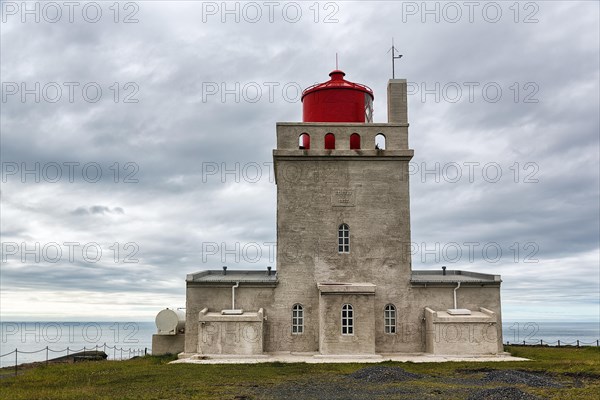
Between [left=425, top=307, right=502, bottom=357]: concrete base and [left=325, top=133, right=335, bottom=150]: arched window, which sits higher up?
[left=325, top=133, right=335, bottom=150]: arched window

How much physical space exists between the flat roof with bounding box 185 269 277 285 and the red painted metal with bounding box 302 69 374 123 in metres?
8.02

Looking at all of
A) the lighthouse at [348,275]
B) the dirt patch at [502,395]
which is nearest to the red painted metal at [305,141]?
the lighthouse at [348,275]

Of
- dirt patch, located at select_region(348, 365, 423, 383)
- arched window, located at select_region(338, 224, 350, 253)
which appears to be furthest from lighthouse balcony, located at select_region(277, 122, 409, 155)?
dirt patch, located at select_region(348, 365, 423, 383)

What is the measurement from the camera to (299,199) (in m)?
26.1

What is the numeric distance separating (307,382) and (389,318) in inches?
367

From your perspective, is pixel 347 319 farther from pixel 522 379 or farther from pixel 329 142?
pixel 522 379

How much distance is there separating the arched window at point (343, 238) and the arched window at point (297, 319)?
10.4 ft

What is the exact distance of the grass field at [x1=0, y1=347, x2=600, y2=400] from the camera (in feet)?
47.6

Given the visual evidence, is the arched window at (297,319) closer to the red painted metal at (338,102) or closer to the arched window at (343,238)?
the arched window at (343,238)

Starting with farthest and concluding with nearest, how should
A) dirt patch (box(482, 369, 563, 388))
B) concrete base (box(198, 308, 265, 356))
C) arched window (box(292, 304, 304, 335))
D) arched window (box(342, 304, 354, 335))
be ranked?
arched window (box(292, 304, 304, 335)), arched window (box(342, 304, 354, 335)), concrete base (box(198, 308, 265, 356)), dirt patch (box(482, 369, 563, 388))

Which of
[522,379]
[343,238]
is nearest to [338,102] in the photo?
[343,238]

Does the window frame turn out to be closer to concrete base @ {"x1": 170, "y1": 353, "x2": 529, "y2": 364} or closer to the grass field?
concrete base @ {"x1": 170, "y1": 353, "x2": 529, "y2": 364}

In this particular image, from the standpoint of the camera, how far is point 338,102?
91.0ft

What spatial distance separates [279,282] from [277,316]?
4.89 feet
